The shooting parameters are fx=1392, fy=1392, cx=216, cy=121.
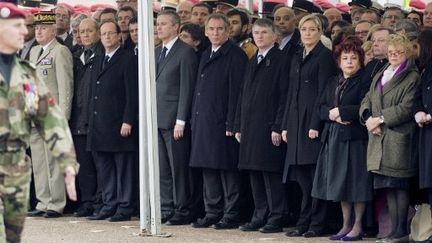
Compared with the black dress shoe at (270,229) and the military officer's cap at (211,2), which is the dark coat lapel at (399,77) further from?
the military officer's cap at (211,2)

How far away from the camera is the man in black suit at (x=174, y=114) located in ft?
47.2

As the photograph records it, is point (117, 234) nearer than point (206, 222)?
Yes

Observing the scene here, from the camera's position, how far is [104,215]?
49.6 feet

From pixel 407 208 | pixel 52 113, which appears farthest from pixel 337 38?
pixel 52 113

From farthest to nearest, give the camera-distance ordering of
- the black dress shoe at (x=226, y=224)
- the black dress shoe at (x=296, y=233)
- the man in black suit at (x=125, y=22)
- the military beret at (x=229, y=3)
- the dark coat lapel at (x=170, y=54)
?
the military beret at (x=229, y=3) → the man in black suit at (x=125, y=22) → the dark coat lapel at (x=170, y=54) → the black dress shoe at (x=226, y=224) → the black dress shoe at (x=296, y=233)

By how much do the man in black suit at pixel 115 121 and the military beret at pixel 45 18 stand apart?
2.96 feet

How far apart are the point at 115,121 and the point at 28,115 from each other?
608cm

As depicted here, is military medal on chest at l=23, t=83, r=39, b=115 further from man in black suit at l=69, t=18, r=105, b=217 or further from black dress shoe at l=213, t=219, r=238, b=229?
man in black suit at l=69, t=18, r=105, b=217

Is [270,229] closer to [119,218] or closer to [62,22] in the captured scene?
[119,218]

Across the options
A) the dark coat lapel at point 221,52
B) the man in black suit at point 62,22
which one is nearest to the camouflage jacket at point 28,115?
the dark coat lapel at point 221,52

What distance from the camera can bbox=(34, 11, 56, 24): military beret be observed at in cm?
1570

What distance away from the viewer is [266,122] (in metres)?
13.6

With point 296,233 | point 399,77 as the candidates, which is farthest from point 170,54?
point 399,77

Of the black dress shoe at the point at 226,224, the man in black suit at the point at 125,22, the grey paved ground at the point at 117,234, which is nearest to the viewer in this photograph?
the grey paved ground at the point at 117,234
